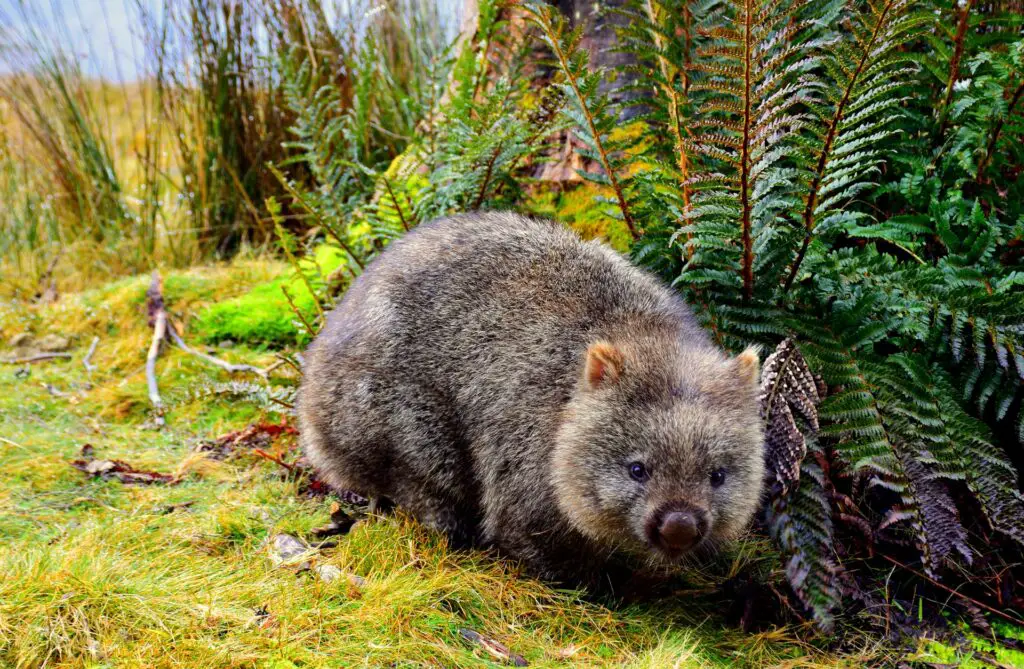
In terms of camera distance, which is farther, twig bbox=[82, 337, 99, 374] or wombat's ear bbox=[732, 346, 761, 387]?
twig bbox=[82, 337, 99, 374]

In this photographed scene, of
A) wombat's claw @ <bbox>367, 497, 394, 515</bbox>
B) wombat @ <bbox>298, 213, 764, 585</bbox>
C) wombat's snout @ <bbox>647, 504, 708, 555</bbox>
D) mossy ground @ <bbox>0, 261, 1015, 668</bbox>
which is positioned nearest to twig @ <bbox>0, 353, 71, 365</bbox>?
mossy ground @ <bbox>0, 261, 1015, 668</bbox>

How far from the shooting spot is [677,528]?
3.45m

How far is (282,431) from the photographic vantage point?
5.75 metres

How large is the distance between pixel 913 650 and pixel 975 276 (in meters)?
1.81

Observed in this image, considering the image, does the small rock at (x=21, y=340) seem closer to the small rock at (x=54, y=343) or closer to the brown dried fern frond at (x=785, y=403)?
the small rock at (x=54, y=343)

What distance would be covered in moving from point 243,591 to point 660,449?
189cm

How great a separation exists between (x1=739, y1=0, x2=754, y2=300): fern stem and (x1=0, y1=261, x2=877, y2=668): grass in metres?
1.43

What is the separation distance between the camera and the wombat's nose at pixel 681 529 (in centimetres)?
345

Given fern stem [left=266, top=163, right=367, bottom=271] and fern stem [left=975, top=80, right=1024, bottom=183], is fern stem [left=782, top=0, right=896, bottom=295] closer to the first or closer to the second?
fern stem [left=975, top=80, right=1024, bottom=183]

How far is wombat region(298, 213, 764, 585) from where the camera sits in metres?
3.71

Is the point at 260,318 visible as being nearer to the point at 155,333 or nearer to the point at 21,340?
the point at 155,333

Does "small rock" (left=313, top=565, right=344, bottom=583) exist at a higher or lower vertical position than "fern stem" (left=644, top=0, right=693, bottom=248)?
lower

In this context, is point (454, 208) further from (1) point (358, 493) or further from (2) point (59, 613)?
(2) point (59, 613)

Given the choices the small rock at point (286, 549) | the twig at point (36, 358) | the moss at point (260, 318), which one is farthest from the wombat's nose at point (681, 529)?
the twig at point (36, 358)
